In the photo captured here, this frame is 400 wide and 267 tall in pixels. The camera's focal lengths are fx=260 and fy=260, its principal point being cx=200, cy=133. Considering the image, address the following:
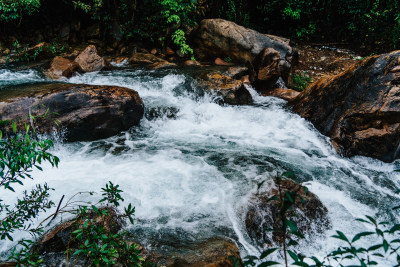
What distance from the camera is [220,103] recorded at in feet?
23.5

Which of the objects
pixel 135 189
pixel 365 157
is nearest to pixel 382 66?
pixel 365 157

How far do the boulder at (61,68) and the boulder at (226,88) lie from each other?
3.76m

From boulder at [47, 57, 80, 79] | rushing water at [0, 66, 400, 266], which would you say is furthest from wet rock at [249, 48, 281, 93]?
boulder at [47, 57, 80, 79]

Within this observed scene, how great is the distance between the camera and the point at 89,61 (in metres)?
8.34

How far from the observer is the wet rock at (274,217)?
3.13 meters

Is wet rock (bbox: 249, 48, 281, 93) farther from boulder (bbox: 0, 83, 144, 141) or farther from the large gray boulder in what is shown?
boulder (bbox: 0, 83, 144, 141)

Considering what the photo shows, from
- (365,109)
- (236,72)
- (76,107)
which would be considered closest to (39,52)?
(76,107)

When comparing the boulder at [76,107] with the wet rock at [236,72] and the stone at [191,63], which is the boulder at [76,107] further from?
the stone at [191,63]

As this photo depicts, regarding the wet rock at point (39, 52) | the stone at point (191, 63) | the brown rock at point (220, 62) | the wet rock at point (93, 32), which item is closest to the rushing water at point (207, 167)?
the wet rock at point (39, 52)

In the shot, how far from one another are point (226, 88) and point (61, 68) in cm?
484

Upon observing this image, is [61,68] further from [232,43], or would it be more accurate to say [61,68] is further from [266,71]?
[266,71]

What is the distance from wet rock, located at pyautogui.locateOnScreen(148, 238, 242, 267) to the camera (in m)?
2.46

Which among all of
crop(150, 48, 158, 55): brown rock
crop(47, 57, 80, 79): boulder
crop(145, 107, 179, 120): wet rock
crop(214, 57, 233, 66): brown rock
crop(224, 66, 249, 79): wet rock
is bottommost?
crop(145, 107, 179, 120): wet rock

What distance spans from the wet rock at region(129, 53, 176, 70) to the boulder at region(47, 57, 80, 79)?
1979mm
